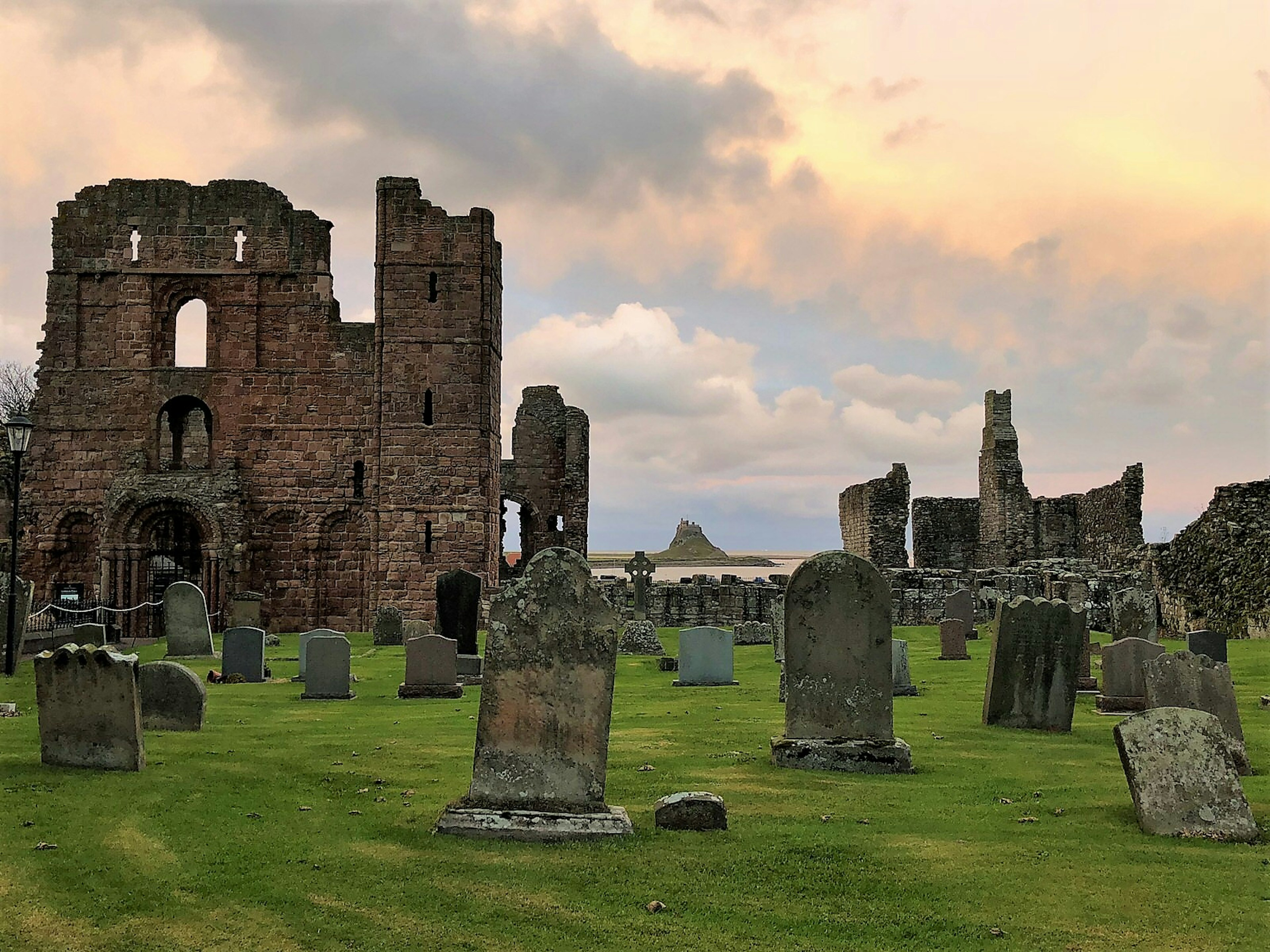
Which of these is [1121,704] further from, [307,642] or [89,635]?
[89,635]

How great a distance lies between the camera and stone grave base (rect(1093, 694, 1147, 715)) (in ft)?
39.3

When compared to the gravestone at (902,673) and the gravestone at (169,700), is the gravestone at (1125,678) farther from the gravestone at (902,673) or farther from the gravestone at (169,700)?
the gravestone at (169,700)

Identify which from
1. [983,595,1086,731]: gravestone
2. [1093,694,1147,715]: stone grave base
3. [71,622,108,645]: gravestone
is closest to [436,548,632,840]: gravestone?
[983,595,1086,731]: gravestone

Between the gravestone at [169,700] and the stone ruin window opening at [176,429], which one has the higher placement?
the stone ruin window opening at [176,429]

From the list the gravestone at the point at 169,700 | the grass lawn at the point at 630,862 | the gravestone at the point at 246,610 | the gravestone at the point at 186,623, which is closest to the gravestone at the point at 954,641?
the grass lawn at the point at 630,862

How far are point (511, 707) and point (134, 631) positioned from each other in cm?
2304

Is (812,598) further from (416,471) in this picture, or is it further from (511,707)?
(416,471)

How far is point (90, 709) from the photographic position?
8.26 metres

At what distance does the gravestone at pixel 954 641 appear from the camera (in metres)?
18.6

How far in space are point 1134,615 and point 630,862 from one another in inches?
406

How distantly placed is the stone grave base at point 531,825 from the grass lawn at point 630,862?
0.09 metres

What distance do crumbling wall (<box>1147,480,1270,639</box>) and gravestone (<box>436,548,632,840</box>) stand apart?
1644cm

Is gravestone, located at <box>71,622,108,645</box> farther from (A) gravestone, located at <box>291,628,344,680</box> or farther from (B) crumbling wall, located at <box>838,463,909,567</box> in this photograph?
(B) crumbling wall, located at <box>838,463,909,567</box>

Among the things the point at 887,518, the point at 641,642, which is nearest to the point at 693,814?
the point at 641,642
